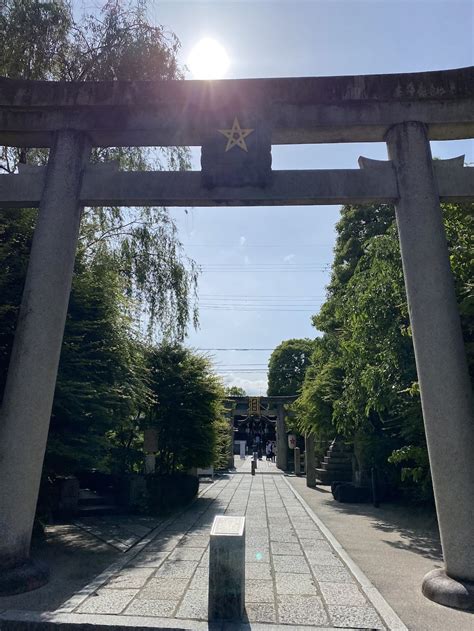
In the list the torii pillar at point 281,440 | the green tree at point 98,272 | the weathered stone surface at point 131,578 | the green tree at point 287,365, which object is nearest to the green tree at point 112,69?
the green tree at point 98,272

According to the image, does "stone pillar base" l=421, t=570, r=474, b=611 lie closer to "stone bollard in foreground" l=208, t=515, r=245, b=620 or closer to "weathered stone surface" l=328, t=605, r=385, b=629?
"weathered stone surface" l=328, t=605, r=385, b=629

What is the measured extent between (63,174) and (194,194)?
6.19ft

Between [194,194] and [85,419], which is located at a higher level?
[194,194]

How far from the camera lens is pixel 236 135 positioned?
6512 mm

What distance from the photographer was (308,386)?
16234 millimetres

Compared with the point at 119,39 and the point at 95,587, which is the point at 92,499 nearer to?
the point at 95,587

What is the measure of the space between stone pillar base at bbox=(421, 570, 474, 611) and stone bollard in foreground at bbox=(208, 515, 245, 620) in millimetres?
2155

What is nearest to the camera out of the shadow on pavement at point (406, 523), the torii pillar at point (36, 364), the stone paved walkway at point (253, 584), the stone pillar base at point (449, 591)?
the stone paved walkway at point (253, 584)

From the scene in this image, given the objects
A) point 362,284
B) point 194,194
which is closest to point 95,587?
point 194,194

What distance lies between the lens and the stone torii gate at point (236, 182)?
539 cm

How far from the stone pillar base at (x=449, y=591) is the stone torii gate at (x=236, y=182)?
6 centimetres

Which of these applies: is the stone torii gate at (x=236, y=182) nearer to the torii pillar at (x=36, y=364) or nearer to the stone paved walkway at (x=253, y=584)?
the torii pillar at (x=36, y=364)

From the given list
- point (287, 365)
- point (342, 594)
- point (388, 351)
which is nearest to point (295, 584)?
point (342, 594)

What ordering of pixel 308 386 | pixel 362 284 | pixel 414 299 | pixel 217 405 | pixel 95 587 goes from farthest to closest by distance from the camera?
pixel 308 386 → pixel 217 405 → pixel 362 284 → pixel 414 299 → pixel 95 587
